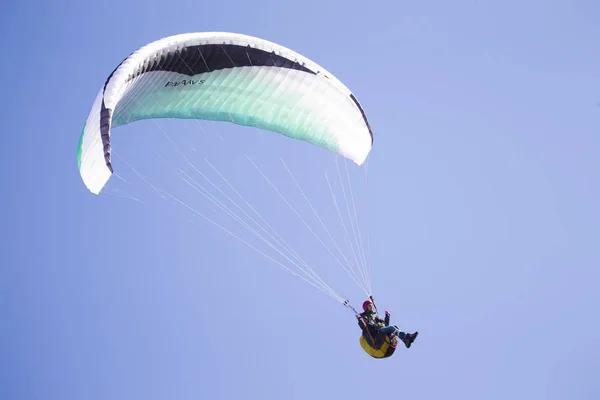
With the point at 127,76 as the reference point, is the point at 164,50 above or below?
above

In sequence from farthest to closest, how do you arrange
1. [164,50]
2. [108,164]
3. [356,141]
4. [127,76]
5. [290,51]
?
1. [356,141]
2. [290,51]
3. [164,50]
4. [127,76]
5. [108,164]

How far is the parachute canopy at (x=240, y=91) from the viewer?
14859mm

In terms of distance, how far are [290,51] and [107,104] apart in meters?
4.21

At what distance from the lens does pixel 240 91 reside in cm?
1611

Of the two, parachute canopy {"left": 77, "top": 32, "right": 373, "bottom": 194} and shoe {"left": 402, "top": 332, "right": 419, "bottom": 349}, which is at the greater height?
parachute canopy {"left": 77, "top": 32, "right": 373, "bottom": 194}

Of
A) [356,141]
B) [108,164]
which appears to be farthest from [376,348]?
[108,164]

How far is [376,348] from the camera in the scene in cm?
1452

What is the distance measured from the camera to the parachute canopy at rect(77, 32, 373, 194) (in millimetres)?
14859

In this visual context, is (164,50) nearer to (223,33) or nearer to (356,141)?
(223,33)

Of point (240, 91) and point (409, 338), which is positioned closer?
point (409, 338)

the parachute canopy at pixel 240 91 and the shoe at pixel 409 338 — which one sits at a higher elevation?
the parachute canopy at pixel 240 91

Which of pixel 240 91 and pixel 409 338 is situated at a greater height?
pixel 240 91

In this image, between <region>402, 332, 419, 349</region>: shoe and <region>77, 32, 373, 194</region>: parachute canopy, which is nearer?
<region>402, 332, 419, 349</region>: shoe

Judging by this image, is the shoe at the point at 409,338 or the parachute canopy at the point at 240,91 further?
the parachute canopy at the point at 240,91
